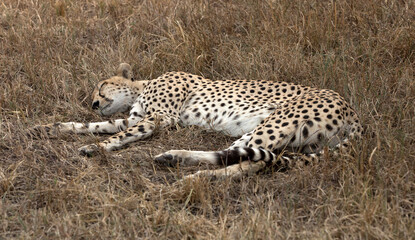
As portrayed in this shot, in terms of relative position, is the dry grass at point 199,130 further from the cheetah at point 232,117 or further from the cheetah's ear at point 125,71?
the cheetah's ear at point 125,71

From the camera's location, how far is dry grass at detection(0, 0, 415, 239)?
9.79 feet

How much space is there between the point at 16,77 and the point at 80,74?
53cm

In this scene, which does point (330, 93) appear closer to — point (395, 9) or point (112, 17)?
point (395, 9)

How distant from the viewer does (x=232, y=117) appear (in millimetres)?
4359

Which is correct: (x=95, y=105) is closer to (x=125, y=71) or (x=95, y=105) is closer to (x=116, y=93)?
(x=116, y=93)

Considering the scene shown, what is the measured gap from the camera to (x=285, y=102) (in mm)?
4242

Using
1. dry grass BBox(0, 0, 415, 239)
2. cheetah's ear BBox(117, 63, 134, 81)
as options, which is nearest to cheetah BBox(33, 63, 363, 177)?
cheetah's ear BBox(117, 63, 134, 81)

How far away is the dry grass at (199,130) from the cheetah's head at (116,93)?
122mm

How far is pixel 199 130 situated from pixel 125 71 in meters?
0.99

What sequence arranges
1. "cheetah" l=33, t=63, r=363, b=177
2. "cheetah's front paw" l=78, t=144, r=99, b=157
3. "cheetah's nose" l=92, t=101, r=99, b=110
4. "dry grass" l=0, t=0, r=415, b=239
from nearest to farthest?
"dry grass" l=0, t=0, r=415, b=239, "cheetah" l=33, t=63, r=363, b=177, "cheetah's front paw" l=78, t=144, r=99, b=157, "cheetah's nose" l=92, t=101, r=99, b=110

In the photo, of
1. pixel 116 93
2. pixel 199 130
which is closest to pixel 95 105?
pixel 116 93

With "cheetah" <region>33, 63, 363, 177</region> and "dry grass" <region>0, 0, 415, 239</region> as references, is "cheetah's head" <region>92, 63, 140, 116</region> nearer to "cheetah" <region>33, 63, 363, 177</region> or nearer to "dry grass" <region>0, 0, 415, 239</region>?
"cheetah" <region>33, 63, 363, 177</region>

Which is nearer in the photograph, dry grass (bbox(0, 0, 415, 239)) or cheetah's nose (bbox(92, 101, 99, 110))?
dry grass (bbox(0, 0, 415, 239))

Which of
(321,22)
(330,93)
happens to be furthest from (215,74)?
(330,93)
